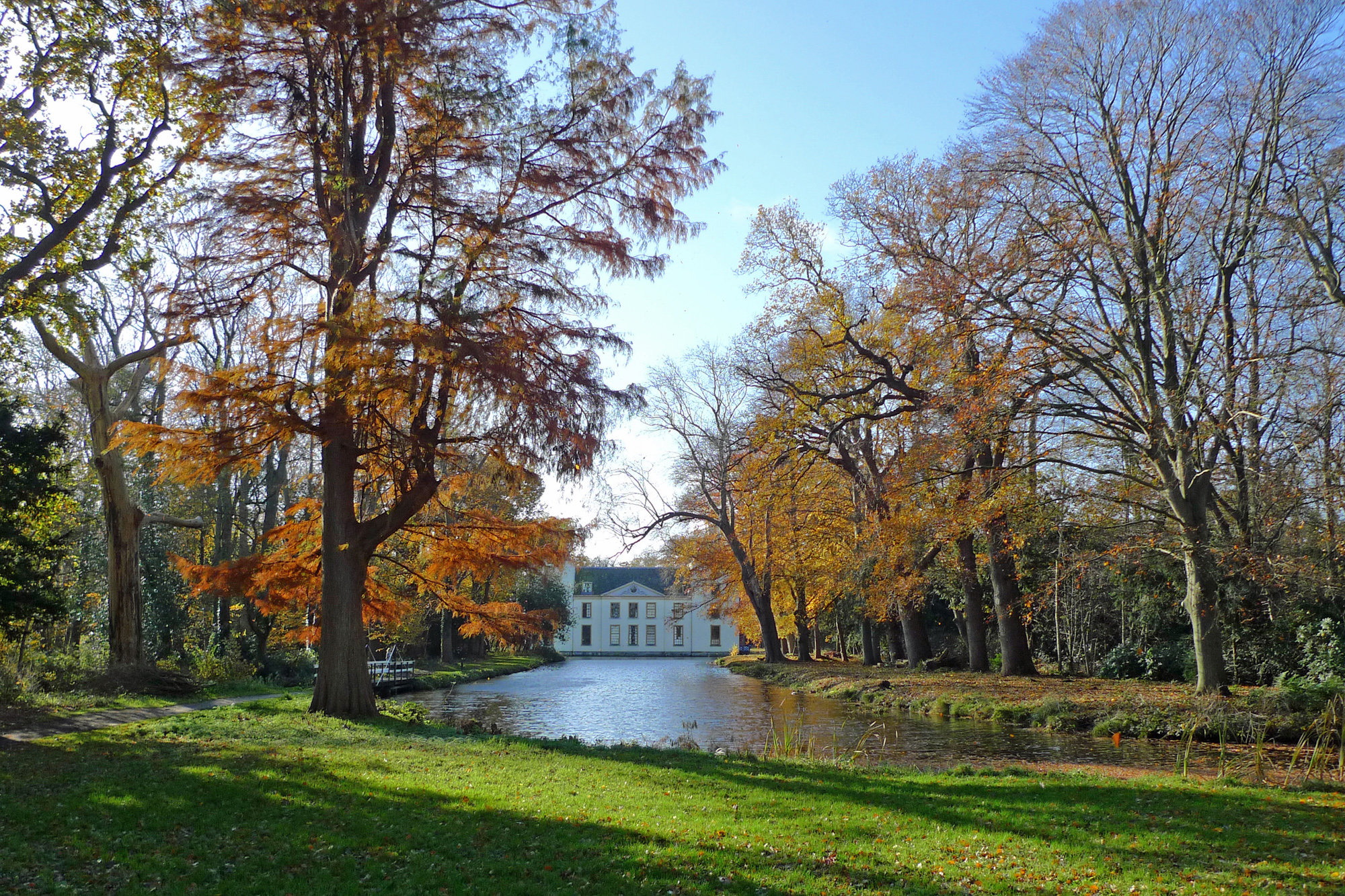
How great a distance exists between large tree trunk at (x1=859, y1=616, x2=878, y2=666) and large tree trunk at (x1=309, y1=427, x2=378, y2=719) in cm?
2158

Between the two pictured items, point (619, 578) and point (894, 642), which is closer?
point (894, 642)

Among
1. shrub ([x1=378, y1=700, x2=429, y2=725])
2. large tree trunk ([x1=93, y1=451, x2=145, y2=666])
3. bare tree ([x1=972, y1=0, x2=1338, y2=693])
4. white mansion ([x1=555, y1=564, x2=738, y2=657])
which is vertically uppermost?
bare tree ([x1=972, y1=0, x2=1338, y2=693])

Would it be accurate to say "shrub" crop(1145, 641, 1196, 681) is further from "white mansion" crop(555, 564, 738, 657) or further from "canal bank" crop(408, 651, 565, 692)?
"white mansion" crop(555, 564, 738, 657)

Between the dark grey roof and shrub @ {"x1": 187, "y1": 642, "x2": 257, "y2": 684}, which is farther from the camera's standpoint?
the dark grey roof

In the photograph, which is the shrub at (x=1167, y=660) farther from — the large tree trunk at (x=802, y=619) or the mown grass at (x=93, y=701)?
the mown grass at (x=93, y=701)

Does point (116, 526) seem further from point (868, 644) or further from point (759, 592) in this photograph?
point (868, 644)

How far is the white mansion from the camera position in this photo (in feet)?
221

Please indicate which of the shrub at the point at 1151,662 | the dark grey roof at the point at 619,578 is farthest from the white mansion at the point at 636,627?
the shrub at the point at 1151,662

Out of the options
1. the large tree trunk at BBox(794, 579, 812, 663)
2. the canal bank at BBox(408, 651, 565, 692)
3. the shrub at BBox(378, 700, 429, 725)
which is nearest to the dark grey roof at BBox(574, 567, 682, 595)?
the canal bank at BBox(408, 651, 565, 692)

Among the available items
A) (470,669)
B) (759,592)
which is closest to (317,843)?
(759,592)

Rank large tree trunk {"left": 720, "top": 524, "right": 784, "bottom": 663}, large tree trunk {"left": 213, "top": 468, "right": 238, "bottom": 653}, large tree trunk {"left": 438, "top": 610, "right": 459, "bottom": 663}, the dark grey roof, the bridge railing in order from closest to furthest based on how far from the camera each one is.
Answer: the bridge railing < large tree trunk {"left": 213, "top": 468, "right": 238, "bottom": 653} < large tree trunk {"left": 720, "top": 524, "right": 784, "bottom": 663} < large tree trunk {"left": 438, "top": 610, "right": 459, "bottom": 663} < the dark grey roof

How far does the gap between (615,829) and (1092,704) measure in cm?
1078

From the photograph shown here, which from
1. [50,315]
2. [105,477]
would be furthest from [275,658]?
[50,315]

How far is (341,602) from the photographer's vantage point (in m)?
12.5
